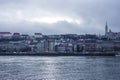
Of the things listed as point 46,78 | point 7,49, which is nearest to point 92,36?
point 7,49

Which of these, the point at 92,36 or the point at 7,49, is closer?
the point at 7,49

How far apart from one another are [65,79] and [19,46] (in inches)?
3768

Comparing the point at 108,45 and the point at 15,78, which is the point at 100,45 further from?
the point at 15,78

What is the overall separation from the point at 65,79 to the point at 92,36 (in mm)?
120744

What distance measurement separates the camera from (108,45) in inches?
4705

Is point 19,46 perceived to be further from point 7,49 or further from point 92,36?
point 92,36

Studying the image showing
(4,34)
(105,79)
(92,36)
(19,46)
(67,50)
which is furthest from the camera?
(4,34)

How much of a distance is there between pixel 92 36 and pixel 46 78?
11980cm

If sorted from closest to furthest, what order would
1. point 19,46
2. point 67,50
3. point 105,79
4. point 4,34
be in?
point 105,79 → point 67,50 → point 19,46 → point 4,34

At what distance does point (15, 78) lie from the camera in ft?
97.3

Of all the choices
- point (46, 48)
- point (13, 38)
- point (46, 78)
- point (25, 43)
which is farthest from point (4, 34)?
point (46, 78)

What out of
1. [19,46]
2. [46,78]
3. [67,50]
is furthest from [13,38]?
[46,78]

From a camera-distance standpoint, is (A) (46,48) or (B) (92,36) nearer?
(A) (46,48)

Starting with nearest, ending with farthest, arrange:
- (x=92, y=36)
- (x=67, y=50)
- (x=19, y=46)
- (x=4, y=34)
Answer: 1. (x=67, y=50)
2. (x=19, y=46)
3. (x=92, y=36)
4. (x=4, y=34)
